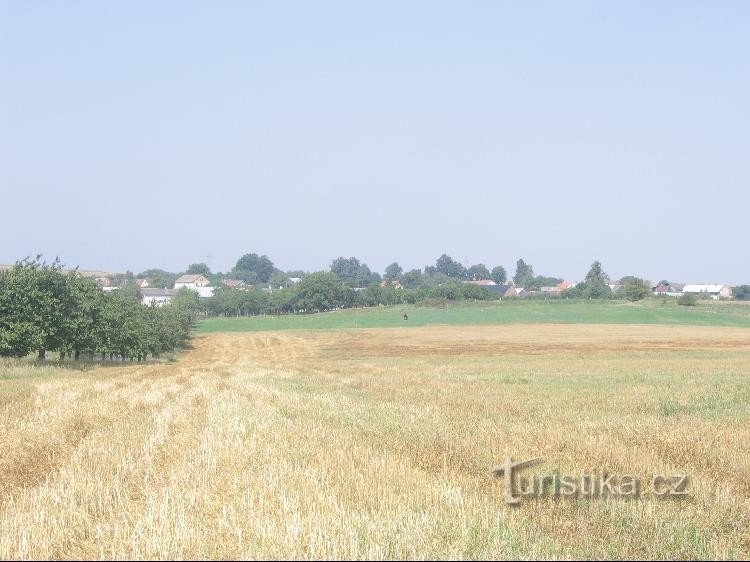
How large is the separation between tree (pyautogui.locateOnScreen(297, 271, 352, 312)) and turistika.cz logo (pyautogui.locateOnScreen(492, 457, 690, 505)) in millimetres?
165308

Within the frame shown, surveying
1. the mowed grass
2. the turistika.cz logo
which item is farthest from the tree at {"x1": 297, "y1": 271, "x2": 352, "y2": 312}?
the turistika.cz logo

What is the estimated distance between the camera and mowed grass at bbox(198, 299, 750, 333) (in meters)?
116

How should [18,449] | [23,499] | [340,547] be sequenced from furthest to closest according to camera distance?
[18,449], [23,499], [340,547]

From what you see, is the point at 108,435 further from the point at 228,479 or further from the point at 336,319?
the point at 336,319

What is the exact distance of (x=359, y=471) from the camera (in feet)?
29.5

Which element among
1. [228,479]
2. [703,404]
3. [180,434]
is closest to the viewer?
[228,479]

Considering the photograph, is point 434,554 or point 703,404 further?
point 703,404

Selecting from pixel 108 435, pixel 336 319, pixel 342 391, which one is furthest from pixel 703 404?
pixel 336 319

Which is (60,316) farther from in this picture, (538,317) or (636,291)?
(636,291)

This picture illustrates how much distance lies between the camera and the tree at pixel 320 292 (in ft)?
574

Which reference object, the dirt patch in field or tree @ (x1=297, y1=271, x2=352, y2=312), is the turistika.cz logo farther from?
tree @ (x1=297, y1=271, x2=352, y2=312)

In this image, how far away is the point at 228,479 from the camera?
Answer: 28.5 feet

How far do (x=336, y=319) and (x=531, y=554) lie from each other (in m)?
131

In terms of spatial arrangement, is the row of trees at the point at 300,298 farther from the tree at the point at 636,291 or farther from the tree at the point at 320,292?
the tree at the point at 636,291
